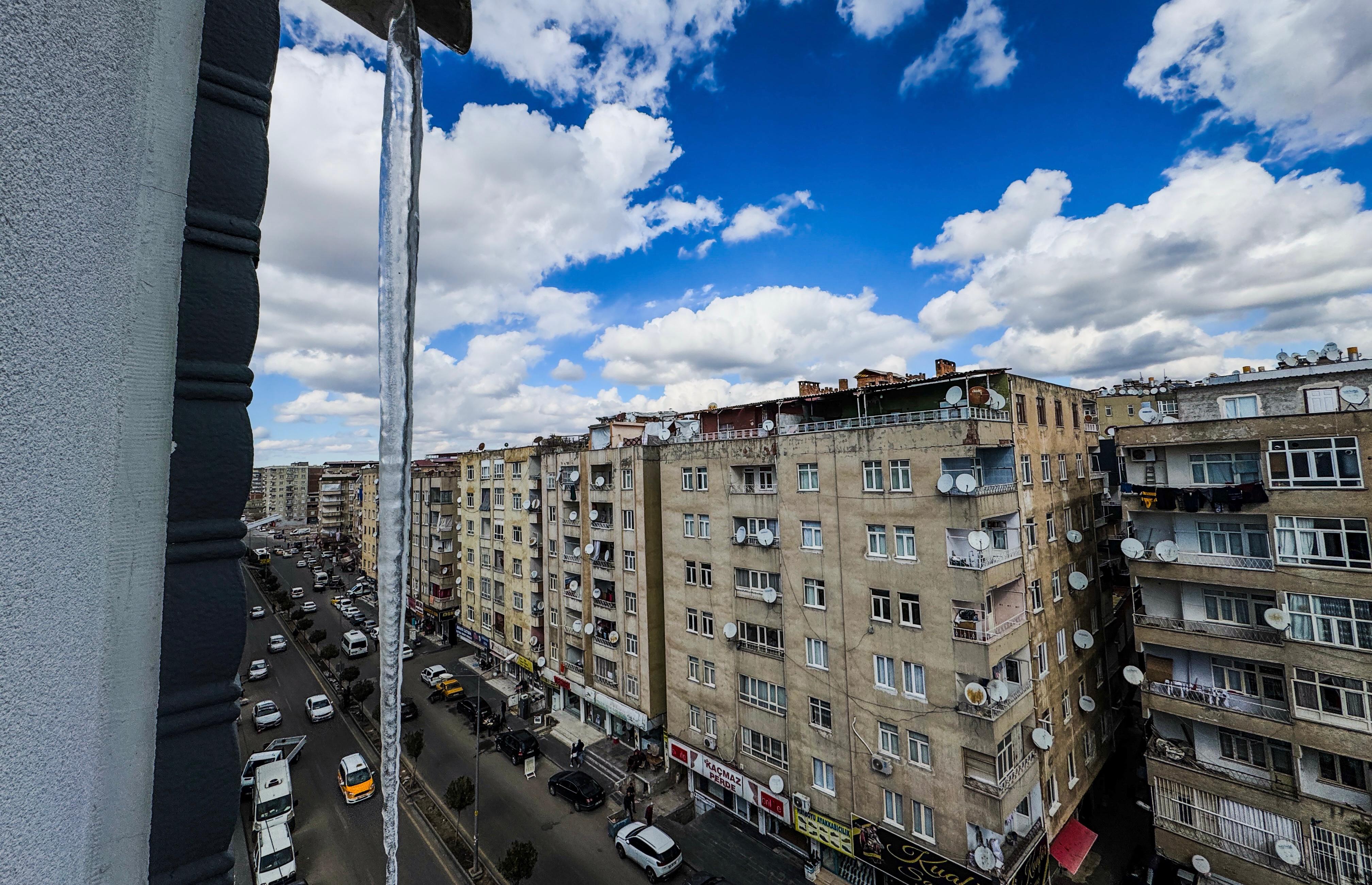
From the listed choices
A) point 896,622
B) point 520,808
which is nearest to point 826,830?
point 896,622

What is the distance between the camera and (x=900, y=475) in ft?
63.7

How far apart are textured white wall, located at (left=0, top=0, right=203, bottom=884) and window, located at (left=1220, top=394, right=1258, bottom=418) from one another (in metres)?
28.8

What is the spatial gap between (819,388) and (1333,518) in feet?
60.5

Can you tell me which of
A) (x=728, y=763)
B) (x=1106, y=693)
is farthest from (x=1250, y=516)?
(x=728, y=763)

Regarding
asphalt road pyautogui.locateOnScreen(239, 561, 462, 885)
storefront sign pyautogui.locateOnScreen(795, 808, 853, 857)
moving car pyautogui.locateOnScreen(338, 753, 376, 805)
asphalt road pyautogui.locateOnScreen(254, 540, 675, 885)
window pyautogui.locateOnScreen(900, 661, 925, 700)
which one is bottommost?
asphalt road pyautogui.locateOnScreen(254, 540, 675, 885)

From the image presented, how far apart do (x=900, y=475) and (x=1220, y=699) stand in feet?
42.9

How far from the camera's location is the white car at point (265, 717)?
109 ft

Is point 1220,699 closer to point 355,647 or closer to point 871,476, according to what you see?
point 871,476

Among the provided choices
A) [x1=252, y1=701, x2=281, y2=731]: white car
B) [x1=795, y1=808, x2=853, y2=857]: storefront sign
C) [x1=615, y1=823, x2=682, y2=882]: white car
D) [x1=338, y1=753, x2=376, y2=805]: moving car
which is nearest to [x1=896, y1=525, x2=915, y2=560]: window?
[x1=795, y1=808, x2=853, y2=857]: storefront sign

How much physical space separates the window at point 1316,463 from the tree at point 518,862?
28042 mm

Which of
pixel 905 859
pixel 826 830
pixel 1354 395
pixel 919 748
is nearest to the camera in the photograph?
pixel 1354 395

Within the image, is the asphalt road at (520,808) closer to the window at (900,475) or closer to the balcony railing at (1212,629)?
the window at (900,475)

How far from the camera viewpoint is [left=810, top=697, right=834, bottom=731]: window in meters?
Result: 21.0

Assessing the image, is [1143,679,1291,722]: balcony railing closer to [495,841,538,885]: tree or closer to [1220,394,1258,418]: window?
[1220,394,1258,418]: window
